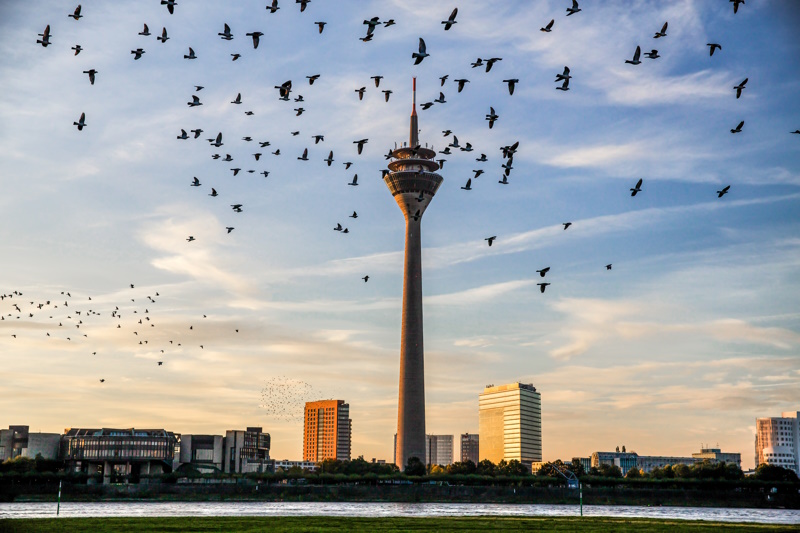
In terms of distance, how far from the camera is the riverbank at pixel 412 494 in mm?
164875

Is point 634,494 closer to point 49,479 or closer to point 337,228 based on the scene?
point 49,479

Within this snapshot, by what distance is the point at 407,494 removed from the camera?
7062 inches

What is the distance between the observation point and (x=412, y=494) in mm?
179250

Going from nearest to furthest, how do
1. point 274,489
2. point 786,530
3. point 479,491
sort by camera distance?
point 786,530 < point 274,489 < point 479,491

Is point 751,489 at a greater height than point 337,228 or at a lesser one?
lesser

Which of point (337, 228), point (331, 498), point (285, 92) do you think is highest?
point (285, 92)

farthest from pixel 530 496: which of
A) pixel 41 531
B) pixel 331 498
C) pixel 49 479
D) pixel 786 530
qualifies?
pixel 41 531

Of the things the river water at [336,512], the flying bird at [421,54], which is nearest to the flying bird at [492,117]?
the flying bird at [421,54]

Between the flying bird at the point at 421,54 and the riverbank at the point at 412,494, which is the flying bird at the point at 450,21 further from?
the riverbank at the point at 412,494

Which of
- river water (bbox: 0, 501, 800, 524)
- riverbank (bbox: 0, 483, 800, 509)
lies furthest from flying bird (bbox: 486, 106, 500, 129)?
riverbank (bbox: 0, 483, 800, 509)

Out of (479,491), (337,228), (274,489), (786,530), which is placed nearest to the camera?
(786,530)

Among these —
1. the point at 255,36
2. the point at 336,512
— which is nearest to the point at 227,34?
the point at 255,36

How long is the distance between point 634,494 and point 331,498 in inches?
2471

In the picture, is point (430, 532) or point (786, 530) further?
point (786, 530)
